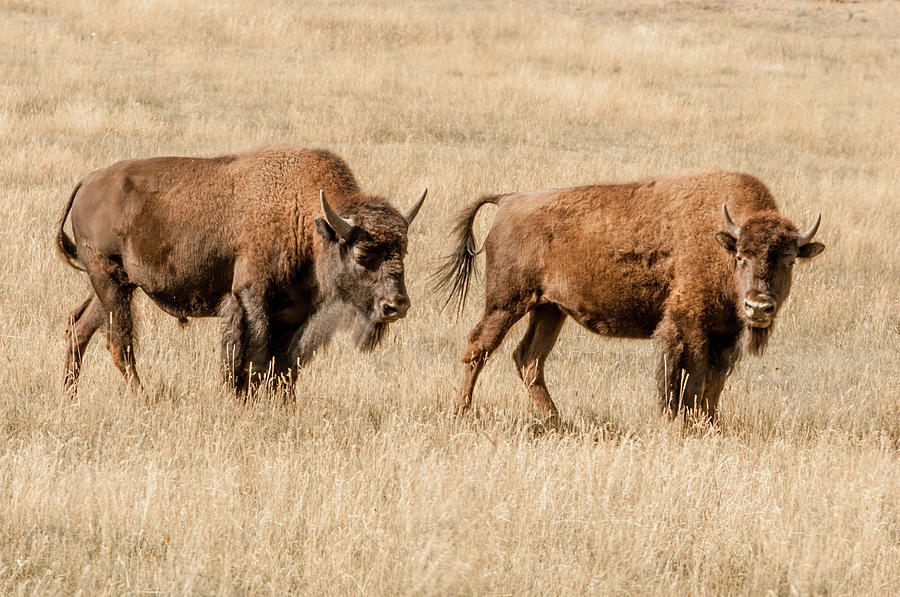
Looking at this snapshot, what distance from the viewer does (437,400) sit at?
704 cm

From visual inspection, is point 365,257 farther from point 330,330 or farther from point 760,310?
point 760,310

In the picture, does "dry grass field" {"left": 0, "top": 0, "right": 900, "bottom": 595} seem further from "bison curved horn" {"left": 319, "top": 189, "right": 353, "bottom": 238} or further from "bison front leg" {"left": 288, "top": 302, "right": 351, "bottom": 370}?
"bison curved horn" {"left": 319, "top": 189, "right": 353, "bottom": 238}

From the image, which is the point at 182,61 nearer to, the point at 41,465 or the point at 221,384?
the point at 221,384

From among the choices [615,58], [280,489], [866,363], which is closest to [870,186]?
[866,363]

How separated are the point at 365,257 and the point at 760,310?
2.27 m

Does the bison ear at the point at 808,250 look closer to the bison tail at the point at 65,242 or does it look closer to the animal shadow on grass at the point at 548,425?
the animal shadow on grass at the point at 548,425

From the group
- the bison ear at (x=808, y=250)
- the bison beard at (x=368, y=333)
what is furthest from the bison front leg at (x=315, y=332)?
the bison ear at (x=808, y=250)

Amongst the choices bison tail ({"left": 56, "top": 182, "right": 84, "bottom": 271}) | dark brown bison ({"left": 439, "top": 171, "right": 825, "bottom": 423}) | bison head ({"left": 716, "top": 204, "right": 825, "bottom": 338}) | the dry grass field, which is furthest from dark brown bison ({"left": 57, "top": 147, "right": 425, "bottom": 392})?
bison head ({"left": 716, "top": 204, "right": 825, "bottom": 338})

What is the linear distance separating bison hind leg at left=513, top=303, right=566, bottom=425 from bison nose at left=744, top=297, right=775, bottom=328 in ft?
4.89

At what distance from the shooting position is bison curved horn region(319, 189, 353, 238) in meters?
6.00

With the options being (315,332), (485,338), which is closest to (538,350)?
(485,338)

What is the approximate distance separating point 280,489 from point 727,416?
335 centimetres

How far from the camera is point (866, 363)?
862cm

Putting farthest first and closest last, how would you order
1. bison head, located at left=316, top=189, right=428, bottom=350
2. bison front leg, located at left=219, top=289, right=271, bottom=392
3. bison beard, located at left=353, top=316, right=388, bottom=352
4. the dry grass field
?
bison beard, located at left=353, top=316, right=388, bottom=352, bison front leg, located at left=219, top=289, right=271, bottom=392, bison head, located at left=316, top=189, right=428, bottom=350, the dry grass field
